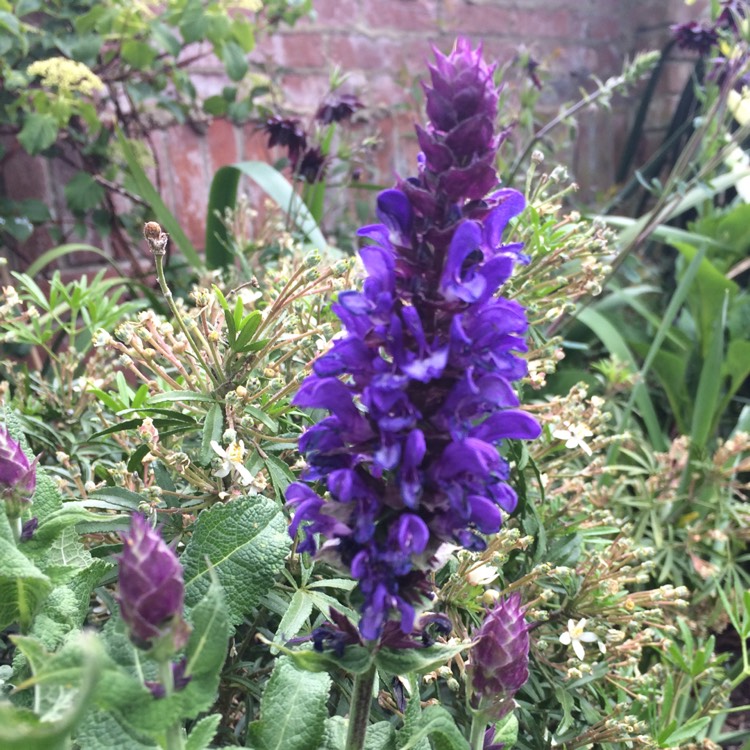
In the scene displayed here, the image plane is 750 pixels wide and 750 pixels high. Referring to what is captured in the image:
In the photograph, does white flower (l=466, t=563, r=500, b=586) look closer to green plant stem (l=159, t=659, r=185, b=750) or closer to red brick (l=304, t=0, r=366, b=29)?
green plant stem (l=159, t=659, r=185, b=750)

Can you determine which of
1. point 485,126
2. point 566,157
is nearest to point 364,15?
point 566,157

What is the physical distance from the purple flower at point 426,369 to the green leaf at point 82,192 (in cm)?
109

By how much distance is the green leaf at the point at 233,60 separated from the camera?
1.32m

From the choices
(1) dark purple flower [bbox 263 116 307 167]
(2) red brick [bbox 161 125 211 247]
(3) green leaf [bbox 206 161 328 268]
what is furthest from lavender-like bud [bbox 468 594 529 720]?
(2) red brick [bbox 161 125 211 247]

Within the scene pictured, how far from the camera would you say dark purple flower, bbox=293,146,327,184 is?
1175 mm

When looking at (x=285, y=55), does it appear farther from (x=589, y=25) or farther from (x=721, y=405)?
(x=721, y=405)

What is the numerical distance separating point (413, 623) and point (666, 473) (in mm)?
874

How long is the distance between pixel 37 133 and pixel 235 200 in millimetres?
340

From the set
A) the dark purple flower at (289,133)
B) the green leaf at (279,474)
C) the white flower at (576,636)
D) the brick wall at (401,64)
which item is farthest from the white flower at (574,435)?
the brick wall at (401,64)

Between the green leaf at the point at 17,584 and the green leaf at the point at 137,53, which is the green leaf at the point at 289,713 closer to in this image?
the green leaf at the point at 17,584

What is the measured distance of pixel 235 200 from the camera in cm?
126

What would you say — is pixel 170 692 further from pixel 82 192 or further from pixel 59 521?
pixel 82 192

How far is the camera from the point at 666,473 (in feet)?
3.72

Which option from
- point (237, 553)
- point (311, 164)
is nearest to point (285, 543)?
point (237, 553)
